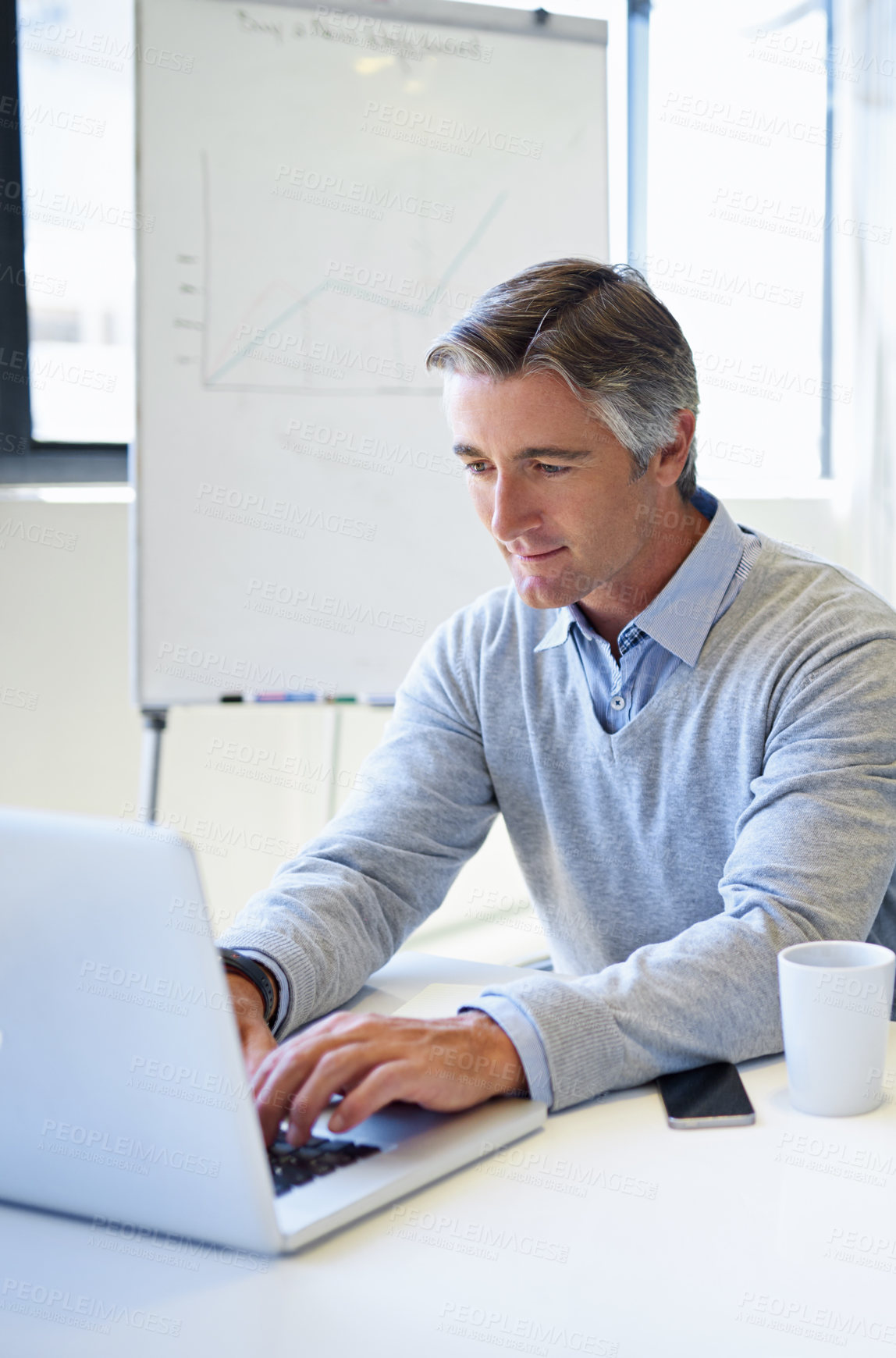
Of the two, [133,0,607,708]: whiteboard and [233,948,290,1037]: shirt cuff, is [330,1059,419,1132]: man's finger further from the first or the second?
[133,0,607,708]: whiteboard

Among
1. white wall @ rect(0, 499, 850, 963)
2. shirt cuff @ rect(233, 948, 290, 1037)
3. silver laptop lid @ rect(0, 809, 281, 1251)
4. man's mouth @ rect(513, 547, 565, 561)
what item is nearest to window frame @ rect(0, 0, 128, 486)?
white wall @ rect(0, 499, 850, 963)

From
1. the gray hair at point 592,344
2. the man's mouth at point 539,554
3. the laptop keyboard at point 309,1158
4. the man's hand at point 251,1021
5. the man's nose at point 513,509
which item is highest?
the gray hair at point 592,344

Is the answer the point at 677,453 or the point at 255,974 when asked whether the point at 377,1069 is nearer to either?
the point at 255,974

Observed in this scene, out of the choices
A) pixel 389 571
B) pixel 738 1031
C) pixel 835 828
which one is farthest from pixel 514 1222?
pixel 389 571

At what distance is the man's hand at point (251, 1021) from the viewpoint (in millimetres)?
812

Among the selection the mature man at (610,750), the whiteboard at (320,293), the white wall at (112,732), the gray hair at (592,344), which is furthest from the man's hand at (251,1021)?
the white wall at (112,732)

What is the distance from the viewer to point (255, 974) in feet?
2.98

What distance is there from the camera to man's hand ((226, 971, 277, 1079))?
81 centimetres

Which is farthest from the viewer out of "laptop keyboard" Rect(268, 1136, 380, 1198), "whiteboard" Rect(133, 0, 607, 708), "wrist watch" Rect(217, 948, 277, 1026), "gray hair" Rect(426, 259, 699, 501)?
"whiteboard" Rect(133, 0, 607, 708)

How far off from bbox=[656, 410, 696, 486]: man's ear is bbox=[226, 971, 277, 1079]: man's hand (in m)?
0.69

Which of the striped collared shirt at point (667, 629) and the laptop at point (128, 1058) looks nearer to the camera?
the laptop at point (128, 1058)

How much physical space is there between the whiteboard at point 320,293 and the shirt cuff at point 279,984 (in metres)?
1.00

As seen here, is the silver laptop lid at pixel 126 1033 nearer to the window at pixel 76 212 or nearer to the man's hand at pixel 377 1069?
the man's hand at pixel 377 1069

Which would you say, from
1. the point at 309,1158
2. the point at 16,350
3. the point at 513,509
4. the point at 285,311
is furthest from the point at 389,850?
the point at 16,350
